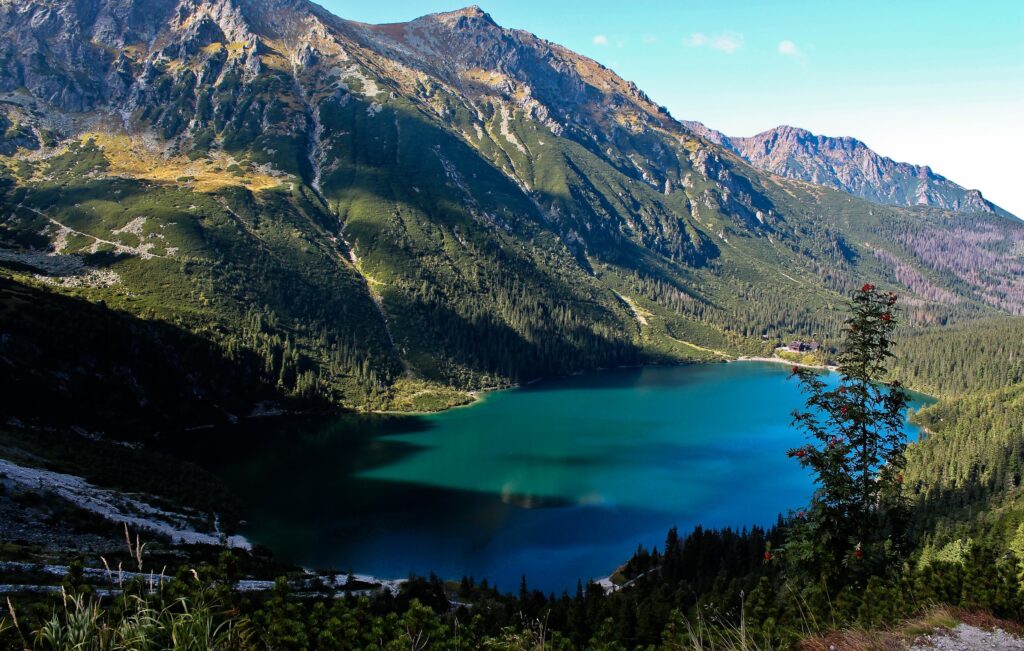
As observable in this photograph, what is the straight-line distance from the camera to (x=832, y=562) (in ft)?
68.0

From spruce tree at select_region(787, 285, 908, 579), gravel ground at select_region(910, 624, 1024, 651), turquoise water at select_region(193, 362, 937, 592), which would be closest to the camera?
gravel ground at select_region(910, 624, 1024, 651)

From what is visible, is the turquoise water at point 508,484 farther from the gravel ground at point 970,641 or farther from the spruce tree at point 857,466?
the gravel ground at point 970,641

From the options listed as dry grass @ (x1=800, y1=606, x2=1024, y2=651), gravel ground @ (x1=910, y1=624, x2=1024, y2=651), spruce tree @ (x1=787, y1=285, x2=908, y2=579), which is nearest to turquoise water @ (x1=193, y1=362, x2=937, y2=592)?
spruce tree @ (x1=787, y1=285, x2=908, y2=579)

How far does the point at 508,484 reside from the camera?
303 ft

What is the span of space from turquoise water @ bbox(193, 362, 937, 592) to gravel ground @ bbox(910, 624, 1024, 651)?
168ft

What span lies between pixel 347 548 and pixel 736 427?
94.0 metres

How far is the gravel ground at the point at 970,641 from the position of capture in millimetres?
13188

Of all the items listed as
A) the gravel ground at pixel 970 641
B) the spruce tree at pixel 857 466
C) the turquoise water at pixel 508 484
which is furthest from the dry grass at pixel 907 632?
the turquoise water at pixel 508 484

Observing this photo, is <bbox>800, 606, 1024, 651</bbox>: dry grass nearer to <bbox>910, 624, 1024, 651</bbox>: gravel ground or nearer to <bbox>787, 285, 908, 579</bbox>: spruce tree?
<bbox>910, 624, 1024, 651</bbox>: gravel ground

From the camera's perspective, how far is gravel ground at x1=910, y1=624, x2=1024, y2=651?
13.2 m

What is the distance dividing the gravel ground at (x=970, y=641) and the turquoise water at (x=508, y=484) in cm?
5129

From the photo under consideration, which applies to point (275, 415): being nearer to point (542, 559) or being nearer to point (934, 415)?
point (542, 559)

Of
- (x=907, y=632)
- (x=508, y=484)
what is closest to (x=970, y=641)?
(x=907, y=632)

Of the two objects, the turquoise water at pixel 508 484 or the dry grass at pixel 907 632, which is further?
the turquoise water at pixel 508 484
